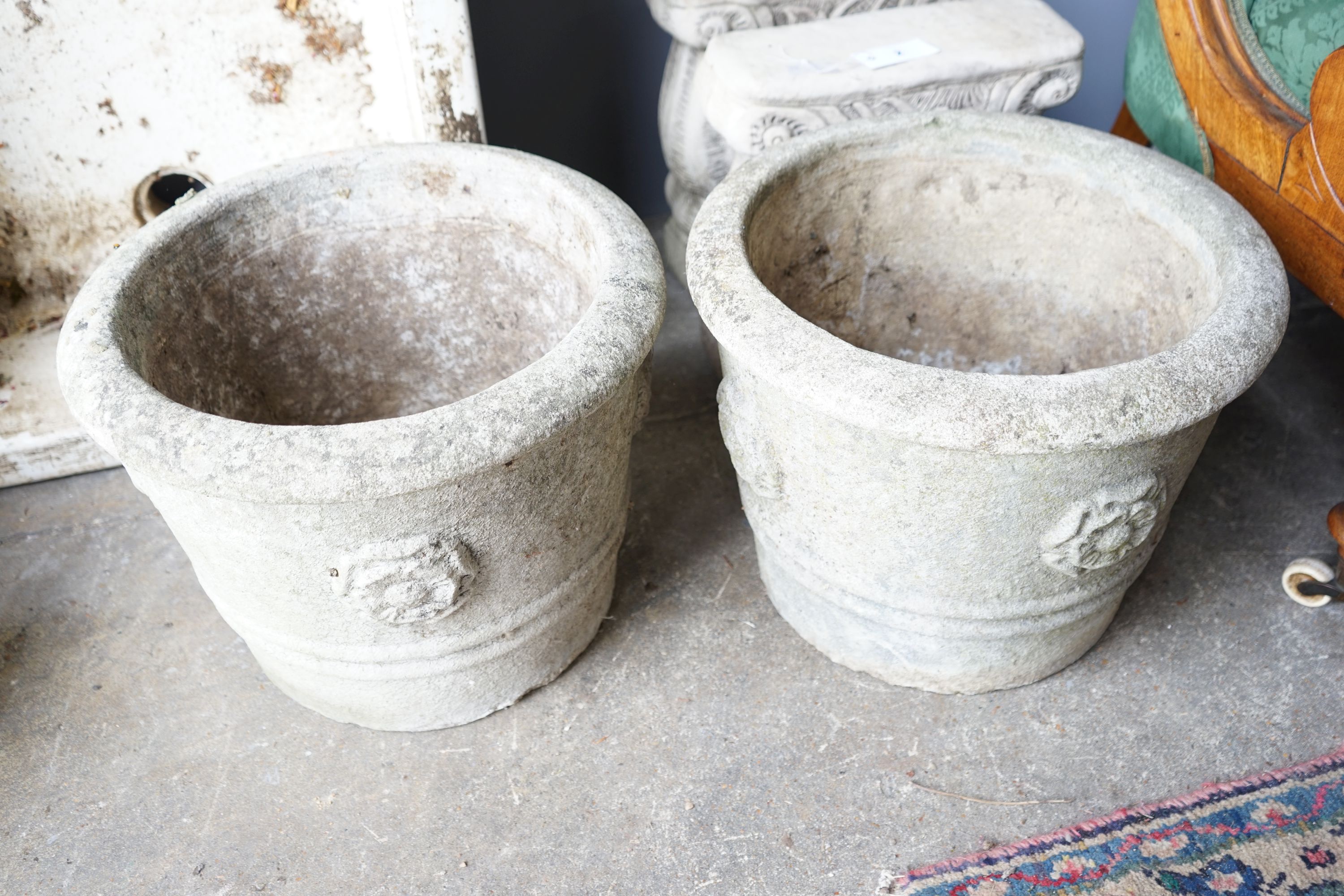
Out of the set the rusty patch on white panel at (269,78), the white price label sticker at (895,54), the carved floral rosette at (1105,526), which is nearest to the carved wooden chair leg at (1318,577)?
the carved floral rosette at (1105,526)

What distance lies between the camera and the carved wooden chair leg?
187 cm

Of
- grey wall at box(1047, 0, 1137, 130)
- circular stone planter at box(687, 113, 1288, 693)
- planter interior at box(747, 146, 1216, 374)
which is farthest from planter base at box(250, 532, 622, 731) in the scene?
grey wall at box(1047, 0, 1137, 130)

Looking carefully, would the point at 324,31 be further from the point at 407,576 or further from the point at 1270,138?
the point at 1270,138

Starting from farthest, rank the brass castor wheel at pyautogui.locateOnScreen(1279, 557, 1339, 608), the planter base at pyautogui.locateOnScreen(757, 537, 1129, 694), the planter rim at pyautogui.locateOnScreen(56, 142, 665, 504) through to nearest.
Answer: the brass castor wheel at pyautogui.locateOnScreen(1279, 557, 1339, 608) < the planter base at pyautogui.locateOnScreen(757, 537, 1129, 694) < the planter rim at pyautogui.locateOnScreen(56, 142, 665, 504)

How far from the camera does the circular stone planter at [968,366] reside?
1327mm

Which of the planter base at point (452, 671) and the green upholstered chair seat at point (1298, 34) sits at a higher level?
the green upholstered chair seat at point (1298, 34)

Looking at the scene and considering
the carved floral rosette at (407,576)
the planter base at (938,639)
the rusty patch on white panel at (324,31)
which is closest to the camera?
the carved floral rosette at (407,576)

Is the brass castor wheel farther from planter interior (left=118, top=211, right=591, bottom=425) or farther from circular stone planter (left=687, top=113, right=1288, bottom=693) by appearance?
planter interior (left=118, top=211, right=591, bottom=425)

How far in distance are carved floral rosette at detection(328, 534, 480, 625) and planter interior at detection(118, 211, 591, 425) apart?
0.51 metres

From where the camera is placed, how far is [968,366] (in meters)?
2.13

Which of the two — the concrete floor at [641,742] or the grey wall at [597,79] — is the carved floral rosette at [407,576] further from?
the grey wall at [597,79]

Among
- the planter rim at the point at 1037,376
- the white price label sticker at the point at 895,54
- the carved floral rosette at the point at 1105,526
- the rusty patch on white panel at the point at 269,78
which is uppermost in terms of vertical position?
the rusty patch on white panel at the point at 269,78

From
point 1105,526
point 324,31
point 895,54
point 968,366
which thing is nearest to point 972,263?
point 968,366

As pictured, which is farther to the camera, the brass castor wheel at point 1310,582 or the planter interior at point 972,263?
the brass castor wheel at point 1310,582
